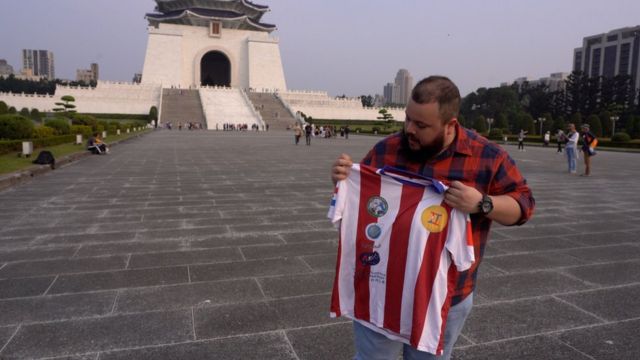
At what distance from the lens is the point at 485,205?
1.50 m

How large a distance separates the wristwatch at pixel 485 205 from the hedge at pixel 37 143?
1322 centimetres

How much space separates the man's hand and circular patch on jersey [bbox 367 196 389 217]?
0.24 m

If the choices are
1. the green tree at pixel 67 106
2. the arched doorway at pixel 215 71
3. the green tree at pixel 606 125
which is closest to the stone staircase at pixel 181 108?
the green tree at pixel 67 106

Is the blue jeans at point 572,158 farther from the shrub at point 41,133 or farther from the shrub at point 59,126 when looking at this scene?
the shrub at point 59,126

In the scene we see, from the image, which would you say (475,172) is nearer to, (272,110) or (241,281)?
(241,281)

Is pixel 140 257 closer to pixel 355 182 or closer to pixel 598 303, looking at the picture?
pixel 355 182

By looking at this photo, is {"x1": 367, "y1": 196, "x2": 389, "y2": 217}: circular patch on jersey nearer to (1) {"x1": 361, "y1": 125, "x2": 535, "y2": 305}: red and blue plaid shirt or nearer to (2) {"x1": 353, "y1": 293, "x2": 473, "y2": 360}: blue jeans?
(1) {"x1": 361, "y1": 125, "x2": 535, "y2": 305}: red and blue plaid shirt

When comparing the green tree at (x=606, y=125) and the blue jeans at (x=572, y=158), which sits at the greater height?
the green tree at (x=606, y=125)

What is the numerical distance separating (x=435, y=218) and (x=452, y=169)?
17cm

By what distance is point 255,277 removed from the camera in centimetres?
359

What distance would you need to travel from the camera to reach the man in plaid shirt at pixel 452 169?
148cm

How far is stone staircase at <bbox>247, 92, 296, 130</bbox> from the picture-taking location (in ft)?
142

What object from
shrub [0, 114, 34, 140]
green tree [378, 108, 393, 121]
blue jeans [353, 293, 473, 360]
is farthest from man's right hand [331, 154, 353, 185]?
green tree [378, 108, 393, 121]

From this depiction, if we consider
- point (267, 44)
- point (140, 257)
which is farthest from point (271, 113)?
point (140, 257)
